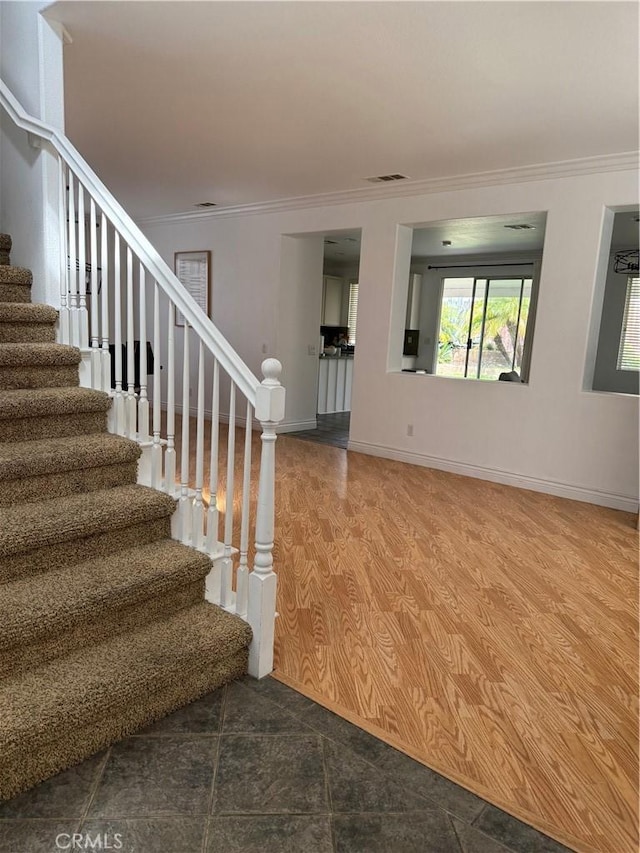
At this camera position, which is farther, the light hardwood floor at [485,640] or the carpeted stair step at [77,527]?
the carpeted stair step at [77,527]

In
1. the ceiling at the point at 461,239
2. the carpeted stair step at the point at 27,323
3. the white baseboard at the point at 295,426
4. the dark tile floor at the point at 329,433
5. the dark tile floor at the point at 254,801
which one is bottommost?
the dark tile floor at the point at 254,801

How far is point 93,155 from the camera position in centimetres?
485

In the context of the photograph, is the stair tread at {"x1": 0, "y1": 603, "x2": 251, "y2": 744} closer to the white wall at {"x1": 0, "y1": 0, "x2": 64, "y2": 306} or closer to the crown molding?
the white wall at {"x1": 0, "y1": 0, "x2": 64, "y2": 306}

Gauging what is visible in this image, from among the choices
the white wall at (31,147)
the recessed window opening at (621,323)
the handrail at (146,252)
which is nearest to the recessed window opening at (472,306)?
the recessed window opening at (621,323)

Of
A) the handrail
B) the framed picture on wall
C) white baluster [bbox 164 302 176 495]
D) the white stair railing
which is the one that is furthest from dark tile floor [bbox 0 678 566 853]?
the framed picture on wall

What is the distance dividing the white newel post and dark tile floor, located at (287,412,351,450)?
4034 millimetres

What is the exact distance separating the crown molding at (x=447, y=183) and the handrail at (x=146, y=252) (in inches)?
127

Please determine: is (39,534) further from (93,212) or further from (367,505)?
(367,505)

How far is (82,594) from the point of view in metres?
1.80

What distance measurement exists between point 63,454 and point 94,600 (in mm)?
628

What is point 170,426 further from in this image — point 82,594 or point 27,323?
point 27,323

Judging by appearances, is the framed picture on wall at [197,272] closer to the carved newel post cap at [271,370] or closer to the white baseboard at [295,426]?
the white baseboard at [295,426]

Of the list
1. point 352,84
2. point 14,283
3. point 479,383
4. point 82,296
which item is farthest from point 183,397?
point 479,383

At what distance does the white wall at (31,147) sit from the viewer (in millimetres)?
2756
